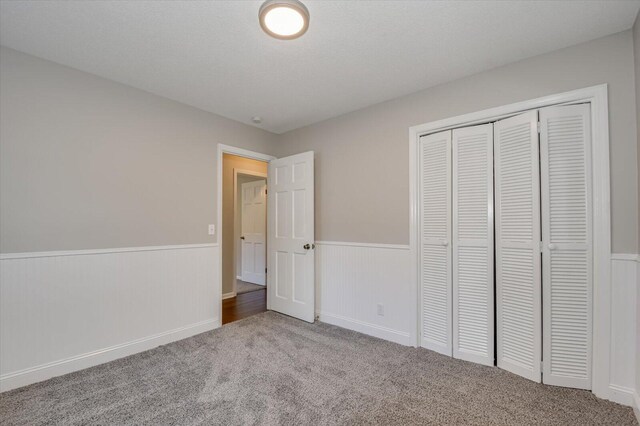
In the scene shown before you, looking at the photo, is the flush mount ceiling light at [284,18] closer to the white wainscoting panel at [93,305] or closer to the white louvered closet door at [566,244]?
the white louvered closet door at [566,244]

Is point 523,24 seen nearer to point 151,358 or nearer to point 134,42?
point 134,42

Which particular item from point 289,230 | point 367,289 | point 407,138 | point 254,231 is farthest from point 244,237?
point 407,138

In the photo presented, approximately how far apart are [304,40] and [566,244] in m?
2.38

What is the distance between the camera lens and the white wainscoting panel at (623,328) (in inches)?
72.7

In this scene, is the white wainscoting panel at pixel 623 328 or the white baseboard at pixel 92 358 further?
the white baseboard at pixel 92 358

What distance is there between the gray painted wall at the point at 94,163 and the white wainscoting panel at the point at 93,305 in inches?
5.6

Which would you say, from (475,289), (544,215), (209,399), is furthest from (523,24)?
(209,399)

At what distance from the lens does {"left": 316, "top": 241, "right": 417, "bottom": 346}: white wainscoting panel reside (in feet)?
9.32

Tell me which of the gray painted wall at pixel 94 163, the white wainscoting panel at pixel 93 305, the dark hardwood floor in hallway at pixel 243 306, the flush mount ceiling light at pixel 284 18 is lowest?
the dark hardwood floor in hallway at pixel 243 306

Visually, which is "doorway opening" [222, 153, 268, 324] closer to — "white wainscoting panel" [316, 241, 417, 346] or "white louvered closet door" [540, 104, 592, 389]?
"white wainscoting panel" [316, 241, 417, 346]

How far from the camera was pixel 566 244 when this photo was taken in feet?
6.78

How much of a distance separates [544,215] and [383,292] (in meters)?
1.56

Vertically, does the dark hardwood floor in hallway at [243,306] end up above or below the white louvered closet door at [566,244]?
below

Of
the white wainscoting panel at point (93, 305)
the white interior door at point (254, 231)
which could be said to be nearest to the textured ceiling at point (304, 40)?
the white wainscoting panel at point (93, 305)
